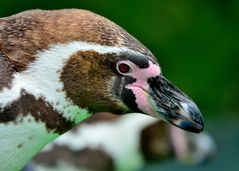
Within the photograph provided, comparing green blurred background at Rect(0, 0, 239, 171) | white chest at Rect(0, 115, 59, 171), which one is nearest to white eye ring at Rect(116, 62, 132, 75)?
white chest at Rect(0, 115, 59, 171)

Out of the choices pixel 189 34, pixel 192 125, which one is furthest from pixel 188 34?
pixel 192 125

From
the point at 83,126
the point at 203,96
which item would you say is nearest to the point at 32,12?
the point at 83,126

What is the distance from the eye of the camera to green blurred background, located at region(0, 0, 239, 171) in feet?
15.3

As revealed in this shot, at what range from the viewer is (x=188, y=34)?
4887mm

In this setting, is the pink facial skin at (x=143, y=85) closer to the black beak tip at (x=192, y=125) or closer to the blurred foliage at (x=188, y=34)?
the black beak tip at (x=192, y=125)

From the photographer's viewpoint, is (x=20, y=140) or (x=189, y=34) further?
(x=189, y=34)

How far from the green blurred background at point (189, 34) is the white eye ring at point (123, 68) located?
3.40 m

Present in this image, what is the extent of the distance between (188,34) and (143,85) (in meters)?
3.77

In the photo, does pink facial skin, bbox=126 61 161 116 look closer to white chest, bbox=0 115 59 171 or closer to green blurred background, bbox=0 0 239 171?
white chest, bbox=0 115 59 171

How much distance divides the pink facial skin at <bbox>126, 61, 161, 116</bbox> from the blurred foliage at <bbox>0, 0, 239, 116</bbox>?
3.44 meters

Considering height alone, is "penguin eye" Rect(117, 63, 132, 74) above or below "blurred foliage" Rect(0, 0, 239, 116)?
above

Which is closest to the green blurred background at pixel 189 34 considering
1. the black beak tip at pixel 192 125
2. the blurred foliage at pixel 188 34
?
the blurred foliage at pixel 188 34

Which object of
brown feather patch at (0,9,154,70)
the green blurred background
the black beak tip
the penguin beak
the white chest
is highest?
brown feather patch at (0,9,154,70)

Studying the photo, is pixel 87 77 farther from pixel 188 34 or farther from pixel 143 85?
pixel 188 34
